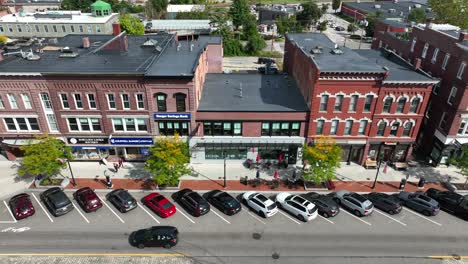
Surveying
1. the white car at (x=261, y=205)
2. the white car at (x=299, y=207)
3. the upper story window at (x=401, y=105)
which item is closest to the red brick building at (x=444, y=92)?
the upper story window at (x=401, y=105)

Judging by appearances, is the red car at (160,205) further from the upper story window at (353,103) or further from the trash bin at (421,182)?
the trash bin at (421,182)

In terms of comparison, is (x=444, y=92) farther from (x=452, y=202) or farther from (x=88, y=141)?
(x=88, y=141)

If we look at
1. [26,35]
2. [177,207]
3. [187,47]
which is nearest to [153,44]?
[187,47]

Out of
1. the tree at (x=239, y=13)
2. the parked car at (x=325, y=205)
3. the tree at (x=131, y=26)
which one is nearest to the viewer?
the parked car at (x=325, y=205)

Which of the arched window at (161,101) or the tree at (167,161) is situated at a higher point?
the arched window at (161,101)

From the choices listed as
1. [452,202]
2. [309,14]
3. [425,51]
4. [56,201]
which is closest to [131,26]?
[309,14]

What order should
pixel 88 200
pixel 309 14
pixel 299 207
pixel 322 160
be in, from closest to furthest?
pixel 299 207
pixel 88 200
pixel 322 160
pixel 309 14
